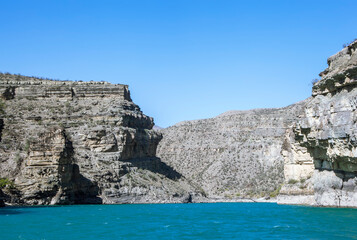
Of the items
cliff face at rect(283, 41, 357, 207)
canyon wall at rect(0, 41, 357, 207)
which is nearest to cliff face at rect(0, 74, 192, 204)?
canyon wall at rect(0, 41, 357, 207)

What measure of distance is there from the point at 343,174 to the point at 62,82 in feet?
248

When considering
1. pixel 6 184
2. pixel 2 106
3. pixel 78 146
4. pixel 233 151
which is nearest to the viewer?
pixel 6 184

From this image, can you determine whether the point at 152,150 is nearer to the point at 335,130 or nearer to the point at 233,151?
the point at 233,151

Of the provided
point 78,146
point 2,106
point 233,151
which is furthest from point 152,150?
point 233,151

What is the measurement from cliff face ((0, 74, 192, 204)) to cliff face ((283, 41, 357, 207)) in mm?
37145

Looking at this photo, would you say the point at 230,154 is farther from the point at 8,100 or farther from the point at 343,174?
the point at 343,174

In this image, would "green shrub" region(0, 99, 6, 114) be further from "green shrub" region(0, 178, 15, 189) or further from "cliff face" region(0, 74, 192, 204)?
"green shrub" region(0, 178, 15, 189)

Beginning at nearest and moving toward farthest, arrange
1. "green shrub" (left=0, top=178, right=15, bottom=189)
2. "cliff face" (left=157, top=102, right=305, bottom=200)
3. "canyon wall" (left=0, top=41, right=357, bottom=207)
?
"canyon wall" (left=0, top=41, right=357, bottom=207) < "green shrub" (left=0, top=178, right=15, bottom=189) < "cliff face" (left=157, top=102, right=305, bottom=200)

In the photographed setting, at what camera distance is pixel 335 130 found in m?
42.8

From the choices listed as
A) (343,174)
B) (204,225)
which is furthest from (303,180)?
(204,225)

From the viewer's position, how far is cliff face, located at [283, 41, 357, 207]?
41312mm

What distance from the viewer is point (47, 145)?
68.6 m

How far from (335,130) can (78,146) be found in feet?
175

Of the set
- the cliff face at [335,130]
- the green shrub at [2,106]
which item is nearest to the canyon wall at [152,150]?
the cliff face at [335,130]
